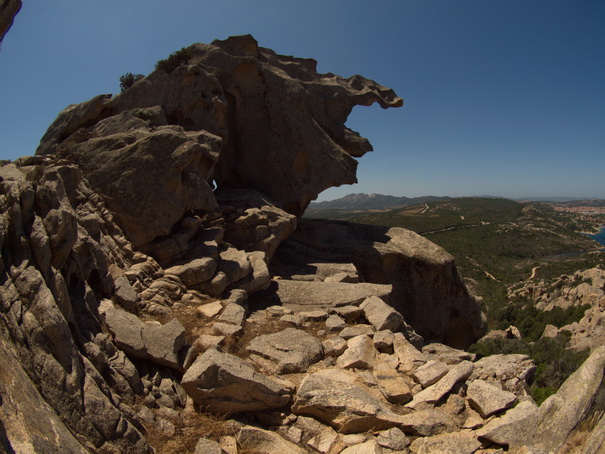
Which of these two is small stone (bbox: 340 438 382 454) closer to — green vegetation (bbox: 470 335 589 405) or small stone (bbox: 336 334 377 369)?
small stone (bbox: 336 334 377 369)

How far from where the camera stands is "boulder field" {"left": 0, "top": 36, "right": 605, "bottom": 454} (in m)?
4.69

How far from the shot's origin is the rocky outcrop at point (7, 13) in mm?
5105

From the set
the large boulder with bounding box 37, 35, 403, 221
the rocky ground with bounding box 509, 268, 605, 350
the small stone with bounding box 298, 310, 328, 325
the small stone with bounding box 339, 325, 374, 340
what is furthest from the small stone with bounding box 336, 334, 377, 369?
the rocky ground with bounding box 509, 268, 605, 350

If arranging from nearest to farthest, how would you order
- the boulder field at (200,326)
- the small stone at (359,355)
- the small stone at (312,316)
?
1. the boulder field at (200,326)
2. the small stone at (359,355)
3. the small stone at (312,316)

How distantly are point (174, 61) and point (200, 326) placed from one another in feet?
40.3

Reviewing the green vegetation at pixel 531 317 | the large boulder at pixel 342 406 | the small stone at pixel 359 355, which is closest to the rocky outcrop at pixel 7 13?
the large boulder at pixel 342 406

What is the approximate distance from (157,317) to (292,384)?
3.41m

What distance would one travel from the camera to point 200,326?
8.20 metres

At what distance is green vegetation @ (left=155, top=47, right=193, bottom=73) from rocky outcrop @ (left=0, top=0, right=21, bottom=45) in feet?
36.0

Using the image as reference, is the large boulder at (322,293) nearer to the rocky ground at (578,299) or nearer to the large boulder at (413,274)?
the large boulder at (413,274)

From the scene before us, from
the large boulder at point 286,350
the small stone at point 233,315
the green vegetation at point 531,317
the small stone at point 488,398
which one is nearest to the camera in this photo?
the small stone at point 488,398

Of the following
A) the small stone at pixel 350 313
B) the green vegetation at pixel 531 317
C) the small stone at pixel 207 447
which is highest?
the small stone at pixel 350 313

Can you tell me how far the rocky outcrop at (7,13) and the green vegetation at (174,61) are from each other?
432 inches

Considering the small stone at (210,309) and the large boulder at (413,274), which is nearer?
the small stone at (210,309)
